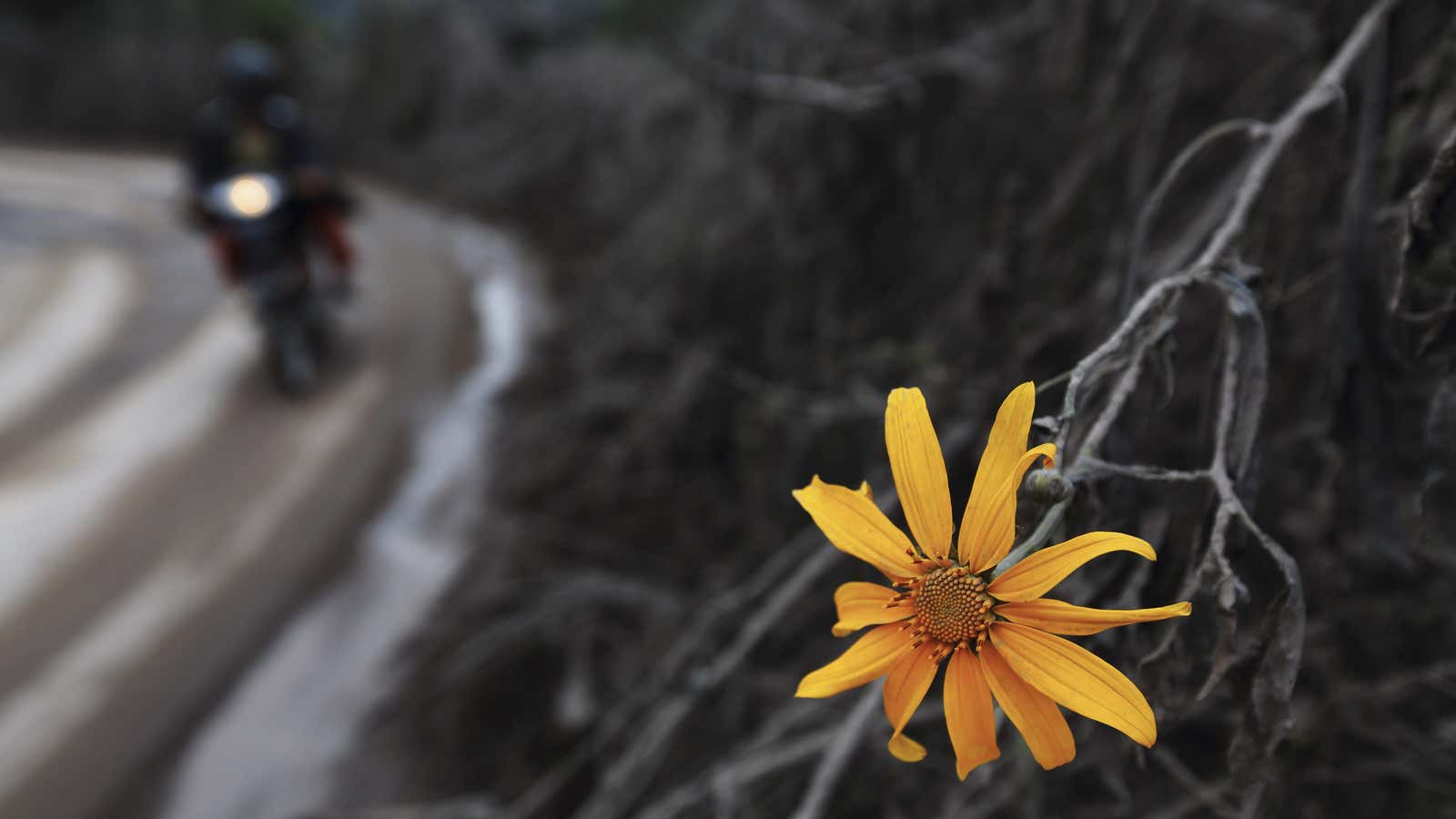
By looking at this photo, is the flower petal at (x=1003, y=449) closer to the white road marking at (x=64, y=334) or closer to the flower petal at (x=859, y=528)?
the flower petal at (x=859, y=528)

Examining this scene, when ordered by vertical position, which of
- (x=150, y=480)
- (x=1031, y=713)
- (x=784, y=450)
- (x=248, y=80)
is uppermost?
(x=248, y=80)

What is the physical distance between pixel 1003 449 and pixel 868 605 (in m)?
0.17

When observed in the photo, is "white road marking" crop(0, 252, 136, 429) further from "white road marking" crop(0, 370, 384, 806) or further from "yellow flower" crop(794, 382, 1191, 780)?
"yellow flower" crop(794, 382, 1191, 780)

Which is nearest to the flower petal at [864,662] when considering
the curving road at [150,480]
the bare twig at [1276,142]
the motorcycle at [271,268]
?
the bare twig at [1276,142]

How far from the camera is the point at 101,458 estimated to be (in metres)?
4.25

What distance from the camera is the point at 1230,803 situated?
1060 mm

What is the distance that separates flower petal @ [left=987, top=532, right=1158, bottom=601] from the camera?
0.69 m

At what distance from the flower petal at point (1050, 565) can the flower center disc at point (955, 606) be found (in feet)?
0.05

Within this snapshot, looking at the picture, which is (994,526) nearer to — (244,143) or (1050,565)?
(1050,565)

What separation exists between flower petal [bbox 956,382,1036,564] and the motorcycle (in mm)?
4812

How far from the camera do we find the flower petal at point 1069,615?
676 mm

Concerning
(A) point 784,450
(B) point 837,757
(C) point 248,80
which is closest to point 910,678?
(B) point 837,757

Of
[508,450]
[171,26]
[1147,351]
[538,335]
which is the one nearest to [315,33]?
[171,26]

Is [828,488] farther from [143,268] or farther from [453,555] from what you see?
[143,268]
